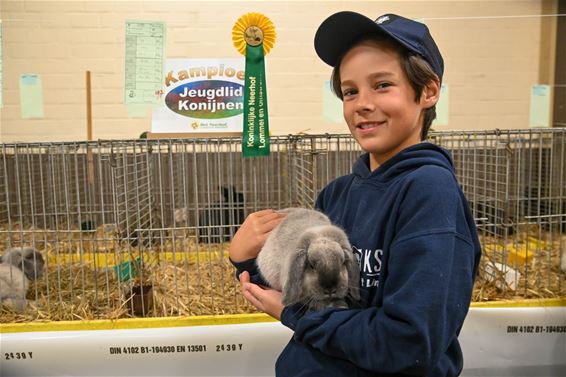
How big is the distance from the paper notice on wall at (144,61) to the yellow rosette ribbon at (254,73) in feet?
1.83

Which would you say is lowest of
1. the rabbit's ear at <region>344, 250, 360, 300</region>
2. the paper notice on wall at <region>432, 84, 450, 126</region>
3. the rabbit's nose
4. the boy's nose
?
Result: the rabbit's nose

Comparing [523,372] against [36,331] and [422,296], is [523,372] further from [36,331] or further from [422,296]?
[36,331]

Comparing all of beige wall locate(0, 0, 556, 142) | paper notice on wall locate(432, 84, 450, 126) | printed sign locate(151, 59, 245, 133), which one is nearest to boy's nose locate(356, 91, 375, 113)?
printed sign locate(151, 59, 245, 133)

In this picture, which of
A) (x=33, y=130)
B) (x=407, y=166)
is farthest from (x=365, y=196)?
(x=33, y=130)

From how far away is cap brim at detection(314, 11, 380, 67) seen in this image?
Answer: 102 centimetres

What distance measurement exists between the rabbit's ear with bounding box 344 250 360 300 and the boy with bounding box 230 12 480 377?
21 millimetres

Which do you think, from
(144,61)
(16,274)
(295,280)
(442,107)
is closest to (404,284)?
(295,280)

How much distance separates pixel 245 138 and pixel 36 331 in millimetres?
1354

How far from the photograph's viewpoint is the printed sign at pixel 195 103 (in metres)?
2.78

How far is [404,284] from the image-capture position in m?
0.88

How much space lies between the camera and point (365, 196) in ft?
3.63

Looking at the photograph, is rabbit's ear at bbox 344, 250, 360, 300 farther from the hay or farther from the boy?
the hay

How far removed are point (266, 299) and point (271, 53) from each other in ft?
11.0

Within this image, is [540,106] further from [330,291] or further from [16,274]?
[16,274]
